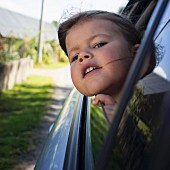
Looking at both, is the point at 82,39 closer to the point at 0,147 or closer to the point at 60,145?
the point at 60,145

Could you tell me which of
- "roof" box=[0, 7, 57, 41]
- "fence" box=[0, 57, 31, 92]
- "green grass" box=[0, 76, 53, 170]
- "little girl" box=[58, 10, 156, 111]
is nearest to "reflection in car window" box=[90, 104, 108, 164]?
"little girl" box=[58, 10, 156, 111]

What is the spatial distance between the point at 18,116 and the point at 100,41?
17.7 feet

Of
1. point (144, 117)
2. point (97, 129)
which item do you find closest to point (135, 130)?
point (144, 117)

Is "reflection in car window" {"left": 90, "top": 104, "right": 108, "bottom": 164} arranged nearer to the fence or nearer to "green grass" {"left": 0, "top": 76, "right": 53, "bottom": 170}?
"green grass" {"left": 0, "top": 76, "right": 53, "bottom": 170}

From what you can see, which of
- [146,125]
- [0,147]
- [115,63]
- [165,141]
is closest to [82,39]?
[115,63]

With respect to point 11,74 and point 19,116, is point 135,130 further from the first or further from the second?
point 11,74

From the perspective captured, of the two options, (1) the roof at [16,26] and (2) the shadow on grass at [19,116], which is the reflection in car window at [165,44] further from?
(2) the shadow on grass at [19,116]

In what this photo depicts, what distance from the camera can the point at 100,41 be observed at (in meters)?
1.34

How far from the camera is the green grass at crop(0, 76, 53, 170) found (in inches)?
181

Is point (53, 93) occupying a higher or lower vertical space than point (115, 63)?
lower

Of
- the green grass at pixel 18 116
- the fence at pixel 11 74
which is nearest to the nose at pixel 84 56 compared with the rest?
the green grass at pixel 18 116

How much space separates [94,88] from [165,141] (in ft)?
2.08

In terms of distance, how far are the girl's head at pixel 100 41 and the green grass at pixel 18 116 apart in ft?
9.62

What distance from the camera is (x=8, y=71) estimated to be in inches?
360
